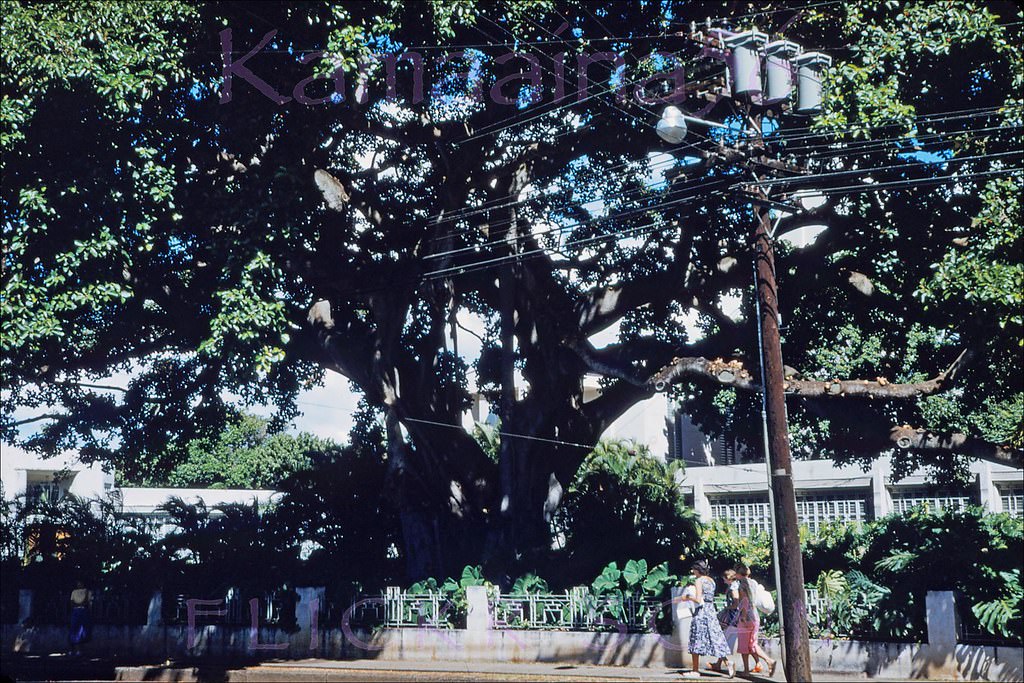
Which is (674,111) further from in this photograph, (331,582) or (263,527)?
(263,527)

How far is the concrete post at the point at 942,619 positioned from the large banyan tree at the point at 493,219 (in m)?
2.13

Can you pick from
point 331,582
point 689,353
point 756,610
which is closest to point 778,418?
point 756,610

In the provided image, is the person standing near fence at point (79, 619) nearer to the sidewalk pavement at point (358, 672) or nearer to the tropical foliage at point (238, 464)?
the sidewalk pavement at point (358, 672)

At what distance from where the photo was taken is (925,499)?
97.1 ft

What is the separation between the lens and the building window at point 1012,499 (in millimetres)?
28281

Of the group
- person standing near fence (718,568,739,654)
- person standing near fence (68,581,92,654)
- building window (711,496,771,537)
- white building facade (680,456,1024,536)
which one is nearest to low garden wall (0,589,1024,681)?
person standing near fence (718,568,739,654)

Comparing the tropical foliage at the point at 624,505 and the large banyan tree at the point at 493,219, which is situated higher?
the large banyan tree at the point at 493,219

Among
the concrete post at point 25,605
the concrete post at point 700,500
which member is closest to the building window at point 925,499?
the concrete post at point 700,500

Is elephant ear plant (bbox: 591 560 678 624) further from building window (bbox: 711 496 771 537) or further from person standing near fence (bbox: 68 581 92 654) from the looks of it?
building window (bbox: 711 496 771 537)

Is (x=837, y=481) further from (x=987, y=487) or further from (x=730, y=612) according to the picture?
(x=730, y=612)

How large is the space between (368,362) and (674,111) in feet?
31.7

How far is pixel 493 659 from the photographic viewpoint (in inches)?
657

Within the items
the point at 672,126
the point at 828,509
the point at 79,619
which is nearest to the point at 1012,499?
the point at 828,509

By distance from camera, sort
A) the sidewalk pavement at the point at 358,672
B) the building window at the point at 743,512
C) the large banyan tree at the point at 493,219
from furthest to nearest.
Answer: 1. the building window at the point at 743,512
2. the sidewalk pavement at the point at 358,672
3. the large banyan tree at the point at 493,219
